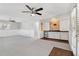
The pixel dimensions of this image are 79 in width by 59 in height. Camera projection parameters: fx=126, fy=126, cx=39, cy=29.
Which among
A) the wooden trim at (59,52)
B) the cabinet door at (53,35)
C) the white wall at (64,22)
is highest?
the white wall at (64,22)

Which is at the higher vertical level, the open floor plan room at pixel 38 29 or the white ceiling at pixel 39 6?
the white ceiling at pixel 39 6

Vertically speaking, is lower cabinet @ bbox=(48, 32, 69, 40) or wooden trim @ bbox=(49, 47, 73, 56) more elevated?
lower cabinet @ bbox=(48, 32, 69, 40)

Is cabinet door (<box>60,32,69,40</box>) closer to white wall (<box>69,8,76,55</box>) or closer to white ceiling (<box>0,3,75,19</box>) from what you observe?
white wall (<box>69,8,76,55</box>)

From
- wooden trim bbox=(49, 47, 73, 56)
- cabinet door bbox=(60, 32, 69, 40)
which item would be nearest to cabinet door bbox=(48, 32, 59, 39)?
cabinet door bbox=(60, 32, 69, 40)

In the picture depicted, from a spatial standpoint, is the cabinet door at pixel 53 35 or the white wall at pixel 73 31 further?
the cabinet door at pixel 53 35

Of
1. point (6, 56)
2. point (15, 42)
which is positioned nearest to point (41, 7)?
point (15, 42)

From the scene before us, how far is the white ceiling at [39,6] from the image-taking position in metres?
2.62

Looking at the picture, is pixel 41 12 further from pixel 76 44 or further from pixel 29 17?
pixel 76 44

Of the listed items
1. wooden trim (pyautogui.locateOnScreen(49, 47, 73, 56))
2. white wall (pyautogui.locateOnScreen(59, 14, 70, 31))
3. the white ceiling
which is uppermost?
the white ceiling

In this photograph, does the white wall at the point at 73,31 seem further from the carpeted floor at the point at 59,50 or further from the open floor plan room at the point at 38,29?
the carpeted floor at the point at 59,50

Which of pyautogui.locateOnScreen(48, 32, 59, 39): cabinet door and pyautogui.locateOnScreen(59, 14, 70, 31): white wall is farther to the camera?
pyautogui.locateOnScreen(48, 32, 59, 39): cabinet door

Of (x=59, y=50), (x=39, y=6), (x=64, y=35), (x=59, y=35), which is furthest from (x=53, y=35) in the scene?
(x=39, y=6)

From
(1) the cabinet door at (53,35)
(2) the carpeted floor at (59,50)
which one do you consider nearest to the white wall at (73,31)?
(2) the carpeted floor at (59,50)

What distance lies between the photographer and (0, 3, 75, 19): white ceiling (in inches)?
103
